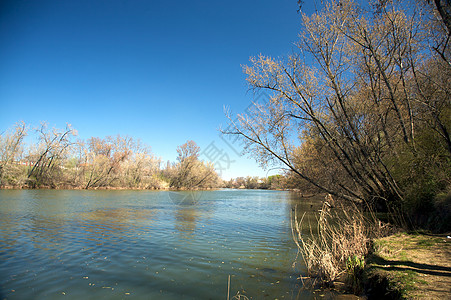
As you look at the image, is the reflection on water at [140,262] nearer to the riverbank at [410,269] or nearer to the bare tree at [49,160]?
the riverbank at [410,269]

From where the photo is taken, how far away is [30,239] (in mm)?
8609

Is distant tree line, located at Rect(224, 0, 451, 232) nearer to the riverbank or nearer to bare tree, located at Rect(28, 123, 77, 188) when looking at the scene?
the riverbank

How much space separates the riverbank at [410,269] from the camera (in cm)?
375

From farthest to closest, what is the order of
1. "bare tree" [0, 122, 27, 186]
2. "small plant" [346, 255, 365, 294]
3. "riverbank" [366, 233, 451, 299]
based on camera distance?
"bare tree" [0, 122, 27, 186] → "small plant" [346, 255, 365, 294] → "riverbank" [366, 233, 451, 299]

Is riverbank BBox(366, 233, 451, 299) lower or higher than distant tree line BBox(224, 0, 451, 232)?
lower

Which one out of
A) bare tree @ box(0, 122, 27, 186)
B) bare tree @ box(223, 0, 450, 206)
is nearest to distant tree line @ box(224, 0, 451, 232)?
bare tree @ box(223, 0, 450, 206)

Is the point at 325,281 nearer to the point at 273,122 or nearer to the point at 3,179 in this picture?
the point at 273,122

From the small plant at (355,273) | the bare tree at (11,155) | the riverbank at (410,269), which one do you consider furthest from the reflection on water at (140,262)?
the bare tree at (11,155)

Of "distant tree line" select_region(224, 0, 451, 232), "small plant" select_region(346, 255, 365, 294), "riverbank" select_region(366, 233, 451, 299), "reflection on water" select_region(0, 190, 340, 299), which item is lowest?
"reflection on water" select_region(0, 190, 340, 299)

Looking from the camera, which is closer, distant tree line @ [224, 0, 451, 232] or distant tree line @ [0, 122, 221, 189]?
distant tree line @ [224, 0, 451, 232]

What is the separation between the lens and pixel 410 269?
14.8ft

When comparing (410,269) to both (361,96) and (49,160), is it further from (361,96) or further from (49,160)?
(49,160)

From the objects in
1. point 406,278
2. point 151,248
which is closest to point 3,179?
point 151,248

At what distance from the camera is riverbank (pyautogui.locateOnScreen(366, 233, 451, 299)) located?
3752 mm
